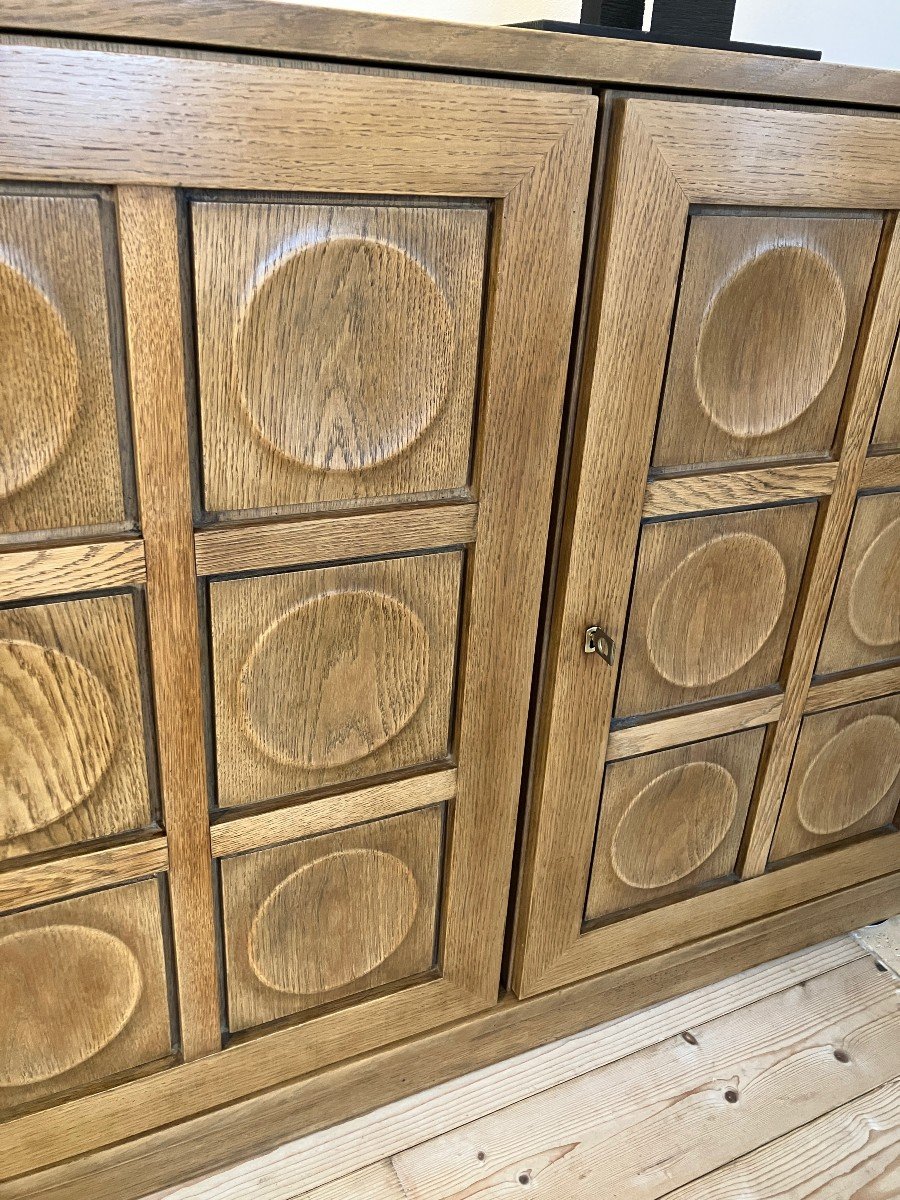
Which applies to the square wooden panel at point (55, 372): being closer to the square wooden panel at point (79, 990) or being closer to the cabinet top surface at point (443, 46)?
the cabinet top surface at point (443, 46)

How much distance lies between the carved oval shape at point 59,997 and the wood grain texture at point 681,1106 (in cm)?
37

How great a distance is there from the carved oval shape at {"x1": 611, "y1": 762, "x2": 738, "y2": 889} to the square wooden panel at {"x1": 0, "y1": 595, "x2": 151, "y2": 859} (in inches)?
20.8

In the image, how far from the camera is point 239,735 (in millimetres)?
766

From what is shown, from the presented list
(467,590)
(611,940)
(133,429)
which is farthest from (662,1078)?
(133,429)

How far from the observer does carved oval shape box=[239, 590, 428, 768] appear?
75cm

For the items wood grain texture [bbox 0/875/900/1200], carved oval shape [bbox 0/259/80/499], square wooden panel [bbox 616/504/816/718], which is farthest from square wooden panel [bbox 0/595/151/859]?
square wooden panel [bbox 616/504/816/718]

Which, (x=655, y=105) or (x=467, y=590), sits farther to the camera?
(x=467, y=590)

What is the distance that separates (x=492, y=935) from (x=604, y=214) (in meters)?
0.70

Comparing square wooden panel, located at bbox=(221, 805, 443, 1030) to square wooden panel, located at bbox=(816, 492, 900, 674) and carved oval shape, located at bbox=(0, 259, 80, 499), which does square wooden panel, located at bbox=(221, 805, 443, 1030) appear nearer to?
carved oval shape, located at bbox=(0, 259, 80, 499)

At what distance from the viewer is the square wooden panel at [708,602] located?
892mm

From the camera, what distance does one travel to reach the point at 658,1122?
104 cm

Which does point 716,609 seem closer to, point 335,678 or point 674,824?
point 674,824

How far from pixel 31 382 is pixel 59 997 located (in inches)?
19.8

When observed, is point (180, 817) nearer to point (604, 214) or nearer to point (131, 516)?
point (131, 516)
